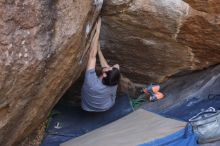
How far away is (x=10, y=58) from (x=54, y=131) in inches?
67.1

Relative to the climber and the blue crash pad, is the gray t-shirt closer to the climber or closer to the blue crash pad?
the climber

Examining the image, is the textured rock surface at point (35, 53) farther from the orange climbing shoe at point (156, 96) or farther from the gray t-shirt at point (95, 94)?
the orange climbing shoe at point (156, 96)

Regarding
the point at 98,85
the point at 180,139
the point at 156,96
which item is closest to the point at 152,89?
the point at 156,96

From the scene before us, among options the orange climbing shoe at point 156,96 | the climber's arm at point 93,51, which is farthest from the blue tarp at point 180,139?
the climber's arm at point 93,51

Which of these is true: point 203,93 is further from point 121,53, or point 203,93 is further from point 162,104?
point 121,53

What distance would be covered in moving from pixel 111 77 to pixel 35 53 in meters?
1.35

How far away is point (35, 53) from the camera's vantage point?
9.68ft

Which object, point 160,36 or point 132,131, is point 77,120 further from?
point 160,36

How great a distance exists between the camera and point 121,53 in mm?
4340

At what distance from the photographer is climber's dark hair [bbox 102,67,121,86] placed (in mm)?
4188

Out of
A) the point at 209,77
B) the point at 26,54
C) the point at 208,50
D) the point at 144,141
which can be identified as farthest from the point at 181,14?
the point at 26,54

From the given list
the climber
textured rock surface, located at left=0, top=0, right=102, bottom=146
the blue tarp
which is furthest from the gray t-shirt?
the blue tarp

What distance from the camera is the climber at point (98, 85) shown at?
4.12 metres

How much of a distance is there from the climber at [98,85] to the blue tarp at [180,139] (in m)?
0.99
